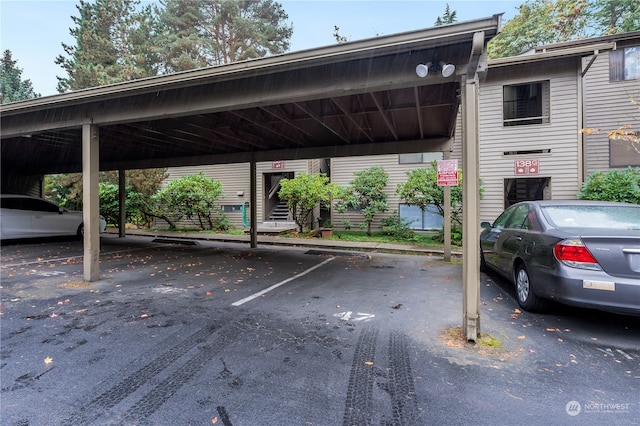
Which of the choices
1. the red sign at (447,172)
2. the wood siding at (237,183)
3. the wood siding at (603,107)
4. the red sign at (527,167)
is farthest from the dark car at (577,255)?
the wood siding at (237,183)

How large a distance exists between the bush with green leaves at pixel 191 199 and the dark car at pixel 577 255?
40.0 feet

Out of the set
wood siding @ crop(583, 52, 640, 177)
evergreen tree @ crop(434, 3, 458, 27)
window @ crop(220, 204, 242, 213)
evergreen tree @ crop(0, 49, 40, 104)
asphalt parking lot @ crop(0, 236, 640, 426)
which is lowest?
asphalt parking lot @ crop(0, 236, 640, 426)

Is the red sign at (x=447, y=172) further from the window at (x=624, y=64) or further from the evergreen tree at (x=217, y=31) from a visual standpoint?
the evergreen tree at (x=217, y=31)

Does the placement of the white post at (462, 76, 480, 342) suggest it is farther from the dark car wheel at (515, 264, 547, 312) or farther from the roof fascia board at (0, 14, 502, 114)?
the dark car wheel at (515, 264, 547, 312)

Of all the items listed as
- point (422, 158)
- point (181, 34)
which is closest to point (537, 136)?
point (422, 158)

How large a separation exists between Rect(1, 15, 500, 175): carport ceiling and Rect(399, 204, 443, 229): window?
16.1 feet

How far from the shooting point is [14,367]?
272cm

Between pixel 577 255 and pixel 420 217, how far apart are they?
9238 millimetres

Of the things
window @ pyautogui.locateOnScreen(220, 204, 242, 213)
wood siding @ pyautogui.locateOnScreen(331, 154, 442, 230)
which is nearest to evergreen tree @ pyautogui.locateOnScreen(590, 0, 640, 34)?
wood siding @ pyautogui.locateOnScreen(331, 154, 442, 230)

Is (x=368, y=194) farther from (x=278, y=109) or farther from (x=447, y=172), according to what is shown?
(x=278, y=109)

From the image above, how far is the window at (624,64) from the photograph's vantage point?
32.8 ft

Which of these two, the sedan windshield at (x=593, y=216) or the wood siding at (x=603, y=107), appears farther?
the wood siding at (x=603, y=107)

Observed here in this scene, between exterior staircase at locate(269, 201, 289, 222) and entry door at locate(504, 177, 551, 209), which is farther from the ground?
entry door at locate(504, 177, 551, 209)

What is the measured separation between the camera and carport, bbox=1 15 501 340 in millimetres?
3330
